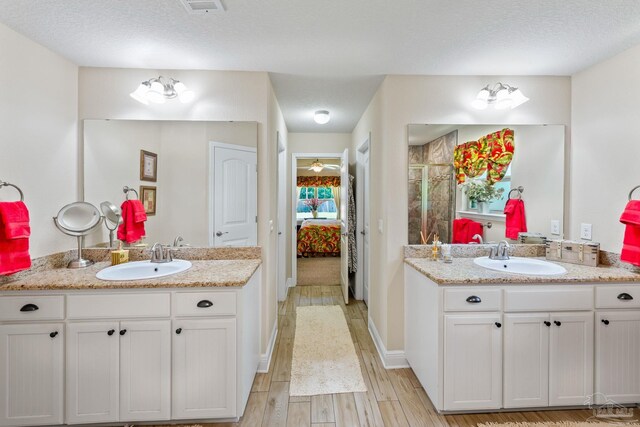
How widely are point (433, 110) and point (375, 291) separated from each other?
1.67 m

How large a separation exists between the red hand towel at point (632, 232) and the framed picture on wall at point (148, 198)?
10.4ft

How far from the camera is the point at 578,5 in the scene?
155 centimetres

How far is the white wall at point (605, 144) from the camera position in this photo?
6.51 feet

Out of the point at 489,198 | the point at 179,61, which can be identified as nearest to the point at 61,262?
the point at 179,61

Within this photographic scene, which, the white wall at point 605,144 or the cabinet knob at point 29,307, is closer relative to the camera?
the cabinet knob at point 29,307

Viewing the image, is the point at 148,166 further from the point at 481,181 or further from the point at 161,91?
the point at 481,181

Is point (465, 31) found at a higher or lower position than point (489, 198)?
higher

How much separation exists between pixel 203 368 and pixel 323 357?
3.68 ft

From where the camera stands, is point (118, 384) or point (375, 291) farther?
point (375, 291)

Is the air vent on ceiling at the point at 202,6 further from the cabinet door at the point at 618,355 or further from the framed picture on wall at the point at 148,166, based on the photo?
the cabinet door at the point at 618,355

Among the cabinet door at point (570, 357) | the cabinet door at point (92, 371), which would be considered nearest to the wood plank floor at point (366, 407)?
the cabinet door at point (570, 357)


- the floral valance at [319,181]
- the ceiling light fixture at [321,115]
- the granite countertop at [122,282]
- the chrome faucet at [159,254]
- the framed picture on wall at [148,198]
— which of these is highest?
the ceiling light fixture at [321,115]

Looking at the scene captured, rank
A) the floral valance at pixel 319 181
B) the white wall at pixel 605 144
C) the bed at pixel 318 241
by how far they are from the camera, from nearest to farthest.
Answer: the white wall at pixel 605 144 < the bed at pixel 318 241 < the floral valance at pixel 319 181

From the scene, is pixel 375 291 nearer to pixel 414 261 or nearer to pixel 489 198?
pixel 414 261
